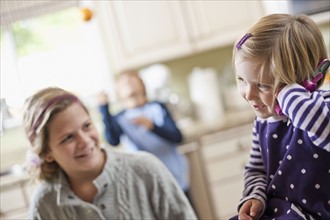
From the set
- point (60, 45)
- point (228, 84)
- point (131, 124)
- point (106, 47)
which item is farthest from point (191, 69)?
point (60, 45)

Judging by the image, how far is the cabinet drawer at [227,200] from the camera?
0.98 m

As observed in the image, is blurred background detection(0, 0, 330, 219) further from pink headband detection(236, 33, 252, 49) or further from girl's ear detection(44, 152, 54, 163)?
pink headband detection(236, 33, 252, 49)

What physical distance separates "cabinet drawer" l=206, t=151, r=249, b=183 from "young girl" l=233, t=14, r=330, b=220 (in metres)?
1.19

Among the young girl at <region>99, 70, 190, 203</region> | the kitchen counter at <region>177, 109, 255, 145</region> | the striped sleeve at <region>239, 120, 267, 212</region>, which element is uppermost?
the striped sleeve at <region>239, 120, 267, 212</region>

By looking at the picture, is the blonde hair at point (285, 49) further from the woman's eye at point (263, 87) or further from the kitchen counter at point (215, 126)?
the kitchen counter at point (215, 126)

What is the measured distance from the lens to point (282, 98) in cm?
51

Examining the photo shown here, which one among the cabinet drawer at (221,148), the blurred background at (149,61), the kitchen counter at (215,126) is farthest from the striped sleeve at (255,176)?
the cabinet drawer at (221,148)

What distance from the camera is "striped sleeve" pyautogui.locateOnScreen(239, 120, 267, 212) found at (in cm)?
61

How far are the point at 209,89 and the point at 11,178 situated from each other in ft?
4.71

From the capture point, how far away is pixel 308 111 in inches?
19.3

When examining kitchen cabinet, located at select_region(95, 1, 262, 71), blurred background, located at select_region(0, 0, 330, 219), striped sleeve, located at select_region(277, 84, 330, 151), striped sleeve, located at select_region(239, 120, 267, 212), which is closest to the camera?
striped sleeve, located at select_region(277, 84, 330, 151)

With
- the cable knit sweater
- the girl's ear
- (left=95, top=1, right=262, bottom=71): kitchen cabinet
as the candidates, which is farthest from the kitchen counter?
the girl's ear

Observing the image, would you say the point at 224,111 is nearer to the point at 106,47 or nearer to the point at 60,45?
the point at 106,47

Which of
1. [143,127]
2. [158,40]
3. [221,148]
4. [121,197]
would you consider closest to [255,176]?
[121,197]
